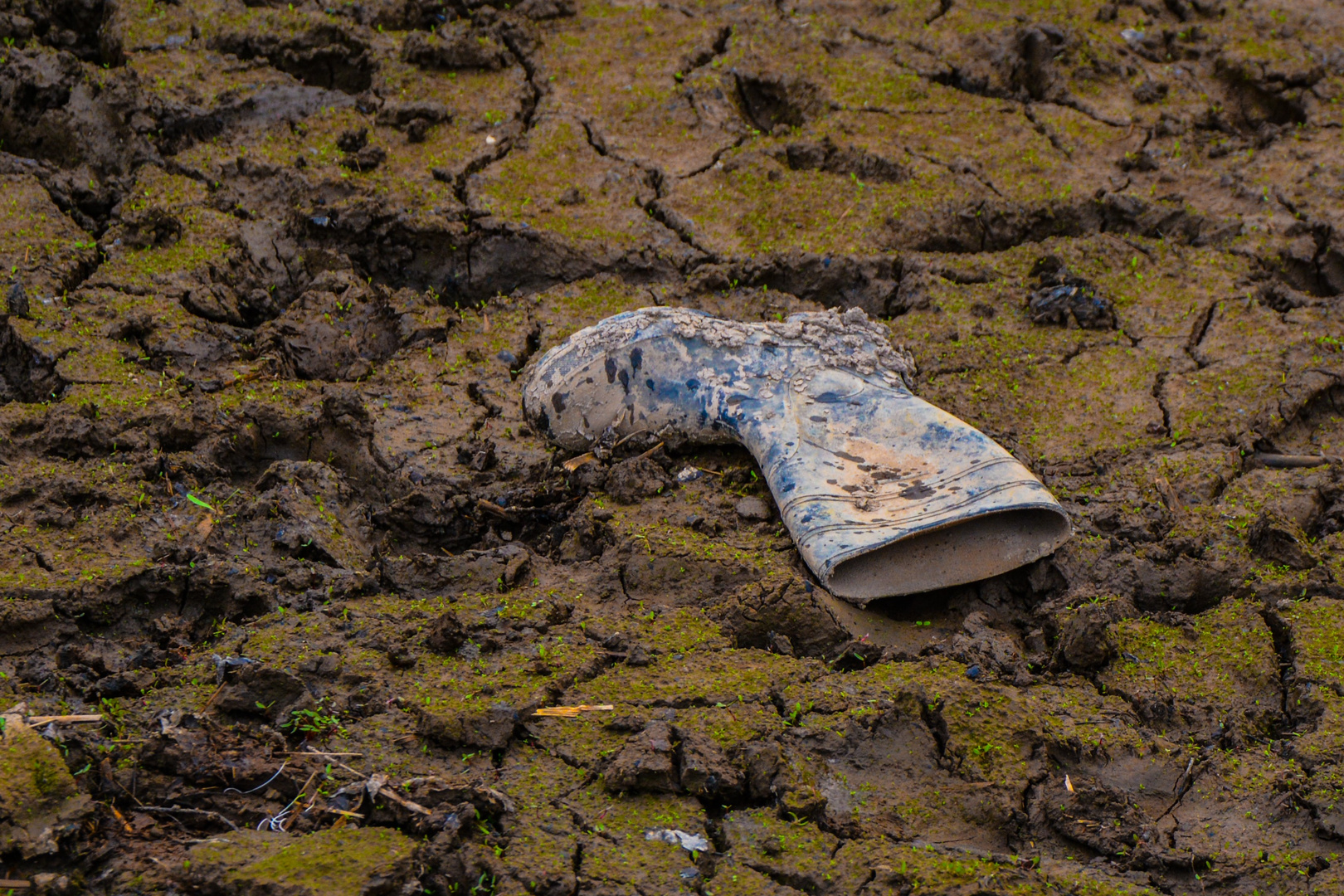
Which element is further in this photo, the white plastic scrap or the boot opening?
the boot opening

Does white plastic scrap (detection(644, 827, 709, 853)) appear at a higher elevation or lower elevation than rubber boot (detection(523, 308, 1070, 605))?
lower

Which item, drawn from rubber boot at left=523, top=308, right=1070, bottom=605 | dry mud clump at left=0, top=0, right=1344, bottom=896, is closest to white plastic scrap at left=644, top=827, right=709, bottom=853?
dry mud clump at left=0, top=0, right=1344, bottom=896

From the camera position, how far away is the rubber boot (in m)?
2.77

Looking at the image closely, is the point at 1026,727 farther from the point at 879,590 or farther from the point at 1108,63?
the point at 1108,63

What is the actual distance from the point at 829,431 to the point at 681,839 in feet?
4.54

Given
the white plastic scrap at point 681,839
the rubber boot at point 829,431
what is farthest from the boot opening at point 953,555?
the white plastic scrap at point 681,839

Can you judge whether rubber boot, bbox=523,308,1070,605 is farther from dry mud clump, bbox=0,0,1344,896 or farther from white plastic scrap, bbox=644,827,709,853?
white plastic scrap, bbox=644,827,709,853

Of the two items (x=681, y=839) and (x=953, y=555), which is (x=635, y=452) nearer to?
(x=953, y=555)

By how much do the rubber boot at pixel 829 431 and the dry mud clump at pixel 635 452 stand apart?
93 millimetres

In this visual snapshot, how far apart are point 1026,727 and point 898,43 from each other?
3.51m

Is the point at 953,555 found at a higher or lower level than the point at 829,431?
lower

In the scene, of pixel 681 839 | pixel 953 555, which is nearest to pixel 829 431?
pixel 953 555

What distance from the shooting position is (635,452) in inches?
126

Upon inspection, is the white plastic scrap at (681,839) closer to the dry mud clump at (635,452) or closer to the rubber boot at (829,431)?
the dry mud clump at (635,452)
